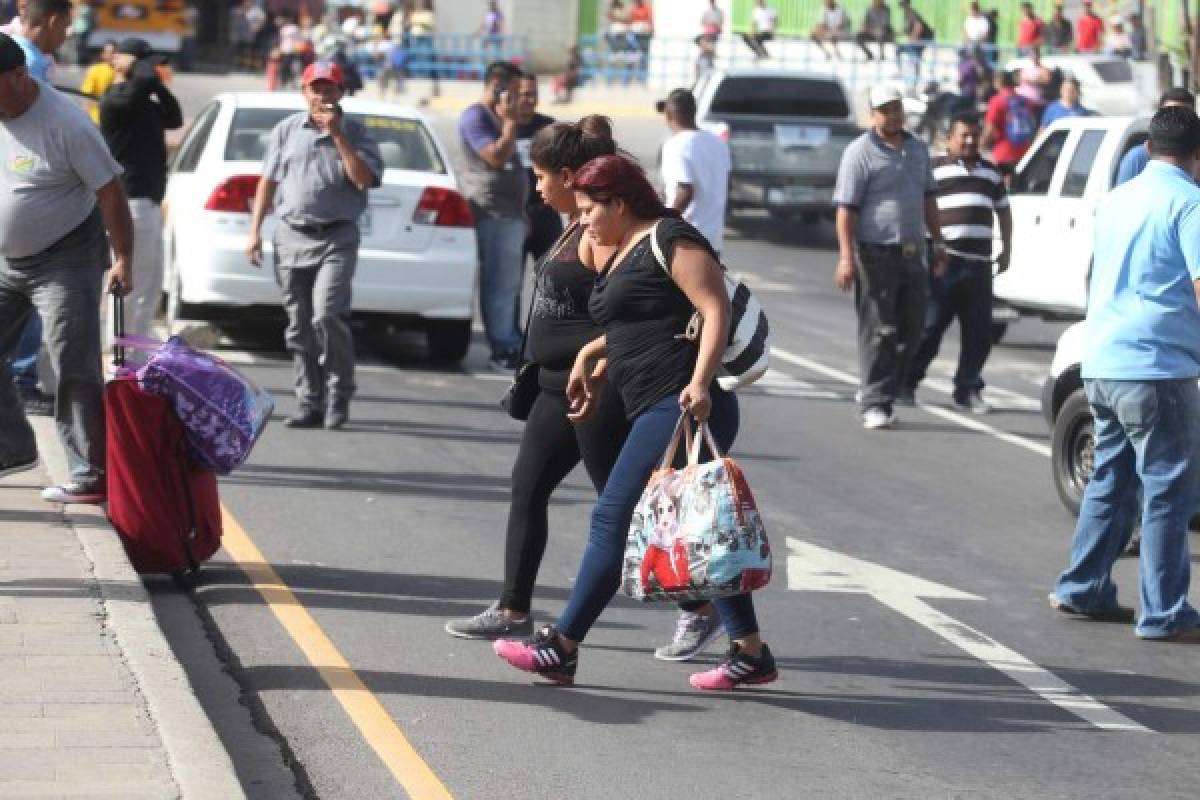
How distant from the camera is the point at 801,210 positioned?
87.7 ft

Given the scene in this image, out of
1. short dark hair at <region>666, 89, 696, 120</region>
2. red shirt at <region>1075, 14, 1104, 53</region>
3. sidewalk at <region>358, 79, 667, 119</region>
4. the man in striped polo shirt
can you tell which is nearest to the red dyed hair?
short dark hair at <region>666, 89, 696, 120</region>

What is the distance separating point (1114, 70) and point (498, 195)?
85.8ft

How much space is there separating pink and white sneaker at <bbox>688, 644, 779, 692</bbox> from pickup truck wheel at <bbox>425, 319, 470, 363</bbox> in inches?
314

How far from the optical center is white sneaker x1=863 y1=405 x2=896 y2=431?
14258 millimetres

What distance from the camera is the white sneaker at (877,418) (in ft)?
46.8

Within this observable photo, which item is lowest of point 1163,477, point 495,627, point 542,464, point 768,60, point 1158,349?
point 768,60

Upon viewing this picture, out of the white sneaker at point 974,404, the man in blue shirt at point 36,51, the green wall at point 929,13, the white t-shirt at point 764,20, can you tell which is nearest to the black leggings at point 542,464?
the man in blue shirt at point 36,51

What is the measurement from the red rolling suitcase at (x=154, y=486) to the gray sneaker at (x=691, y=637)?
74.6 inches

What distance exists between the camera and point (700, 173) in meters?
14.8

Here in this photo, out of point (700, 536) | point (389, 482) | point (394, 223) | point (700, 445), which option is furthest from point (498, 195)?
point (700, 536)

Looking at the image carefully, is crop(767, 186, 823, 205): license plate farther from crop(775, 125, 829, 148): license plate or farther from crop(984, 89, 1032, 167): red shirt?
crop(984, 89, 1032, 167): red shirt

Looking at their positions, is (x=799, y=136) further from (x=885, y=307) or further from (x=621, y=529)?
(x=621, y=529)

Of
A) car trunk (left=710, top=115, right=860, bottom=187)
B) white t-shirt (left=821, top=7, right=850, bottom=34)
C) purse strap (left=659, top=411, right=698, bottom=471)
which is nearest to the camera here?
purse strap (left=659, top=411, right=698, bottom=471)

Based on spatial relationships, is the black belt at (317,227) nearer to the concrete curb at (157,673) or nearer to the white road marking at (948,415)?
the concrete curb at (157,673)
